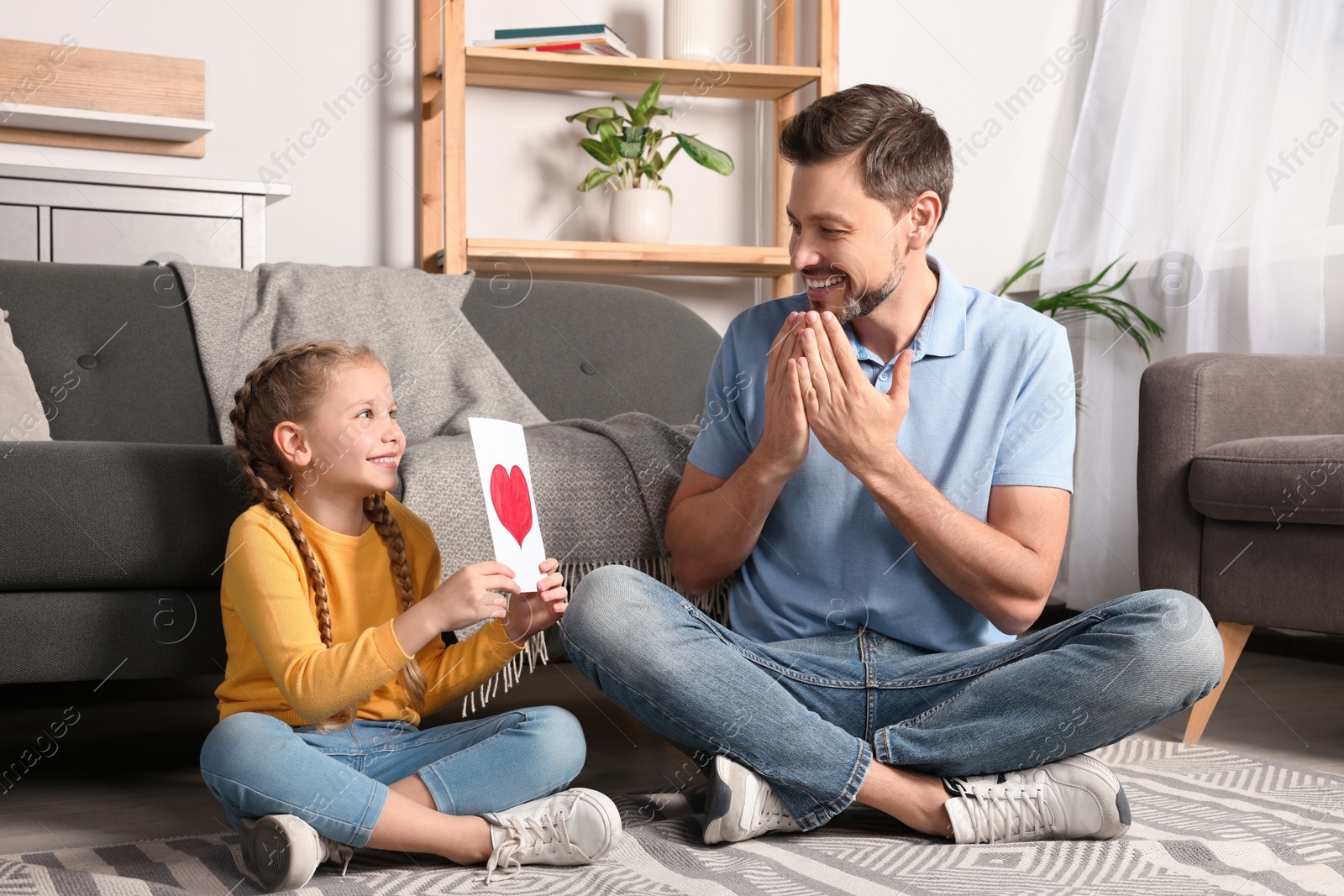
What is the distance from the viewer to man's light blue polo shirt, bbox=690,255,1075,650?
125cm

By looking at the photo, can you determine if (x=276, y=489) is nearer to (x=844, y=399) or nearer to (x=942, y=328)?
(x=844, y=399)

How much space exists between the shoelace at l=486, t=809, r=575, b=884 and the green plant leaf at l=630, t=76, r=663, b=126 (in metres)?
2.12

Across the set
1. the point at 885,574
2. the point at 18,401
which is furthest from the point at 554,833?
the point at 18,401

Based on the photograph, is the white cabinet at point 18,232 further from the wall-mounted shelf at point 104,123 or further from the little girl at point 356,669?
the little girl at point 356,669

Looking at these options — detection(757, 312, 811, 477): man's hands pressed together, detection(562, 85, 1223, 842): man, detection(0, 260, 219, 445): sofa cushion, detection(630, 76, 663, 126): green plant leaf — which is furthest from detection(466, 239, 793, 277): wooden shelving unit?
detection(757, 312, 811, 477): man's hands pressed together

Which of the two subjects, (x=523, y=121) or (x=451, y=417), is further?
(x=523, y=121)

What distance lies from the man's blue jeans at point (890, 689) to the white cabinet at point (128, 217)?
156 centimetres

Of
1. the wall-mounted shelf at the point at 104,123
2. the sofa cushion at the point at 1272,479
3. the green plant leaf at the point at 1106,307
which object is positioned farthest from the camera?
the green plant leaf at the point at 1106,307

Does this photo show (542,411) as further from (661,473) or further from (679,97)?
(679,97)

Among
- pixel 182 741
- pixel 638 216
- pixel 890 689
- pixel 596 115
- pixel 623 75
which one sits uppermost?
pixel 623 75

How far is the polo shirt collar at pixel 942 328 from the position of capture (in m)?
1.31

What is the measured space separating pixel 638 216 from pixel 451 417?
1315 mm

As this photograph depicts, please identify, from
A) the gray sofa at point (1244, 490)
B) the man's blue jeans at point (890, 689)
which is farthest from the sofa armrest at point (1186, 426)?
the man's blue jeans at point (890, 689)

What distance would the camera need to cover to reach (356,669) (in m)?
1.07
